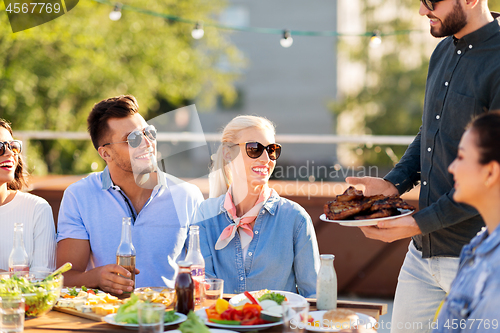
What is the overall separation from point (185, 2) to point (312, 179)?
11866 mm

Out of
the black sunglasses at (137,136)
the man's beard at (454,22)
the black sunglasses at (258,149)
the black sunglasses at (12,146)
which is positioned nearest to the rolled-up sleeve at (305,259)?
the black sunglasses at (258,149)

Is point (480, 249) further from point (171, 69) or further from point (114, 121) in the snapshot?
point (171, 69)

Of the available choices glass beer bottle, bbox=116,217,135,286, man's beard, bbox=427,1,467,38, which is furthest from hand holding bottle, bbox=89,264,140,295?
man's beard, bbox=427,1,467,38

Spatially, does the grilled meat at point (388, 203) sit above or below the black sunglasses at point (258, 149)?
below

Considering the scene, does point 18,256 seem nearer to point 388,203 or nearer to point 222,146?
point 222,146

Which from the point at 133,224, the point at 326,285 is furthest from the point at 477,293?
the point at 133,224

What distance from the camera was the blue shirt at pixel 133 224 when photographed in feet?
9.28

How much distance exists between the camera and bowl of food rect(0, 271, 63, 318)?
78.9 inches

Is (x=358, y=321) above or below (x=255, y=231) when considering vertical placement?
below

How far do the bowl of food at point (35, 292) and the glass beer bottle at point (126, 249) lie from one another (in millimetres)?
309

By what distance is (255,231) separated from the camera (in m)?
2.71

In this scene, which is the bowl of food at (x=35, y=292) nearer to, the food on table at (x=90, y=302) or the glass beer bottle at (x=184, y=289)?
the food on table at (x=90, y=302)

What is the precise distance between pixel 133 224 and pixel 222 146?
64 centimetres

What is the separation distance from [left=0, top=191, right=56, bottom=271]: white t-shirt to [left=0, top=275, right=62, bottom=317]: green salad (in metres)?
0.64
